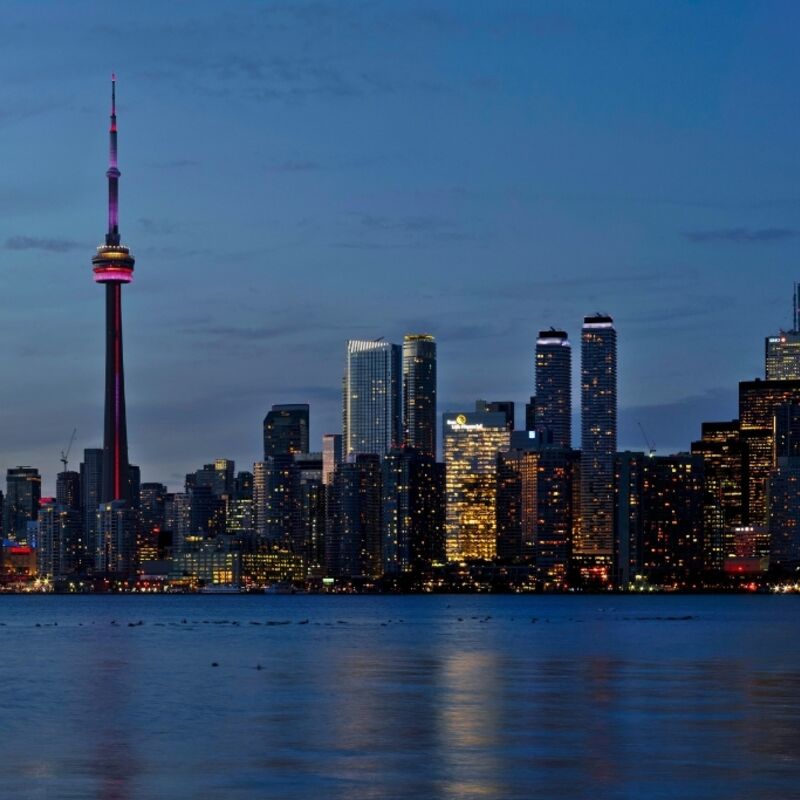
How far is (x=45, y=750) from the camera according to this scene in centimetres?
6744

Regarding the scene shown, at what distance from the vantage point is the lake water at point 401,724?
57062mm

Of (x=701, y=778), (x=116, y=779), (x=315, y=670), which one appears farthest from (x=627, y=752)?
(x=315, y=670)

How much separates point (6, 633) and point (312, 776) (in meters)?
142

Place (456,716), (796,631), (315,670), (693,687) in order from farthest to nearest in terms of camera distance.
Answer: (796,631) < (315,670) < (693,687) < (456,716)

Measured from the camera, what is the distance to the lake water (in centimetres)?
5706

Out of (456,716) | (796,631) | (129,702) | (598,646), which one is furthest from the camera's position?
(796,631)

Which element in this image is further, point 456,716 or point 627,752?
point 456,716

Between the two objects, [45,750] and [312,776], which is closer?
[312,776]

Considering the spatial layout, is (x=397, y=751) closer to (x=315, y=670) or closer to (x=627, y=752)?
(x=627, y=752)

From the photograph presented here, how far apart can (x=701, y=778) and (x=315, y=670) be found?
61.9m

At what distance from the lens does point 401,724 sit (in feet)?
249

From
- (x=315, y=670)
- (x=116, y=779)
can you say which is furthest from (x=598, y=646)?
(x=116, y=779)

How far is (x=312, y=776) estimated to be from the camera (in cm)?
5894

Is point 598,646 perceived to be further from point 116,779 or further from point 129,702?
point 116,779
